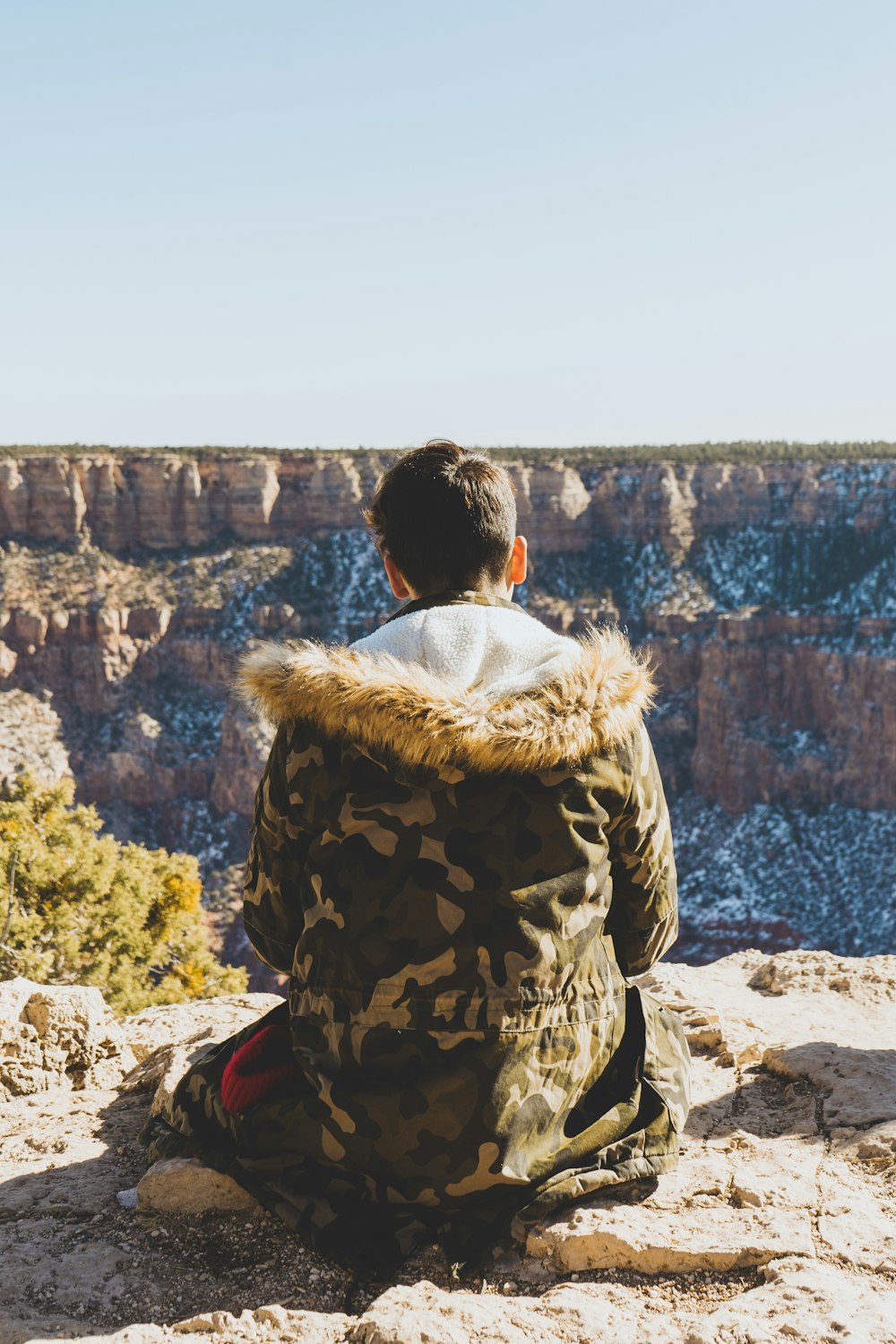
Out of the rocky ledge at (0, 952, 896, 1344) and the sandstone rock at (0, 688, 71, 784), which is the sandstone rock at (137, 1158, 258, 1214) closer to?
the rocky ledge at (0, 952, 896, 1344)

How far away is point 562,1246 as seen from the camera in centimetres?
291

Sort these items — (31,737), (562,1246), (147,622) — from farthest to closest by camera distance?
(147,622) → (31,737) → (562,1246)

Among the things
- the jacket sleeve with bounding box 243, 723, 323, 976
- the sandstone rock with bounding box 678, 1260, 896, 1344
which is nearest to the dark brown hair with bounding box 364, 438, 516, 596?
the jacket sleeve with bounding box 243, 723, 323, 976

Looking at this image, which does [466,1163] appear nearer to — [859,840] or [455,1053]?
[455,1053]

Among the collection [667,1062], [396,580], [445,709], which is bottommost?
[667,1062]

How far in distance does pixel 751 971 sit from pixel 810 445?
6083cm

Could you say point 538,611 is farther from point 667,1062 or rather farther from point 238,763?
point 667,1062

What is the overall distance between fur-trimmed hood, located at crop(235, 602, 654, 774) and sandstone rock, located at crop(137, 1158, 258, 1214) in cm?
156

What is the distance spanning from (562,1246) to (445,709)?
1.54 meters

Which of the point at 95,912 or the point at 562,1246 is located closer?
the point at 562,1246

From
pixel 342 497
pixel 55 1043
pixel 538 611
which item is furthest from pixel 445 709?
pixel 342 497

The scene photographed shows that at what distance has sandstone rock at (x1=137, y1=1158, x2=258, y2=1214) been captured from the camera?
10.9 feet

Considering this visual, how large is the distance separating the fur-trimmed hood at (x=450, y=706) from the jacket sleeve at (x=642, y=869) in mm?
156

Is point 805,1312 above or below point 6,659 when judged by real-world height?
above
